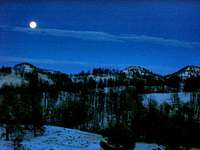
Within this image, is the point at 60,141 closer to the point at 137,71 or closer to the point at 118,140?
the point at 118,140

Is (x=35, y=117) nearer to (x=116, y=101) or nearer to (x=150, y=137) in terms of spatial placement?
(x=150, y=137)

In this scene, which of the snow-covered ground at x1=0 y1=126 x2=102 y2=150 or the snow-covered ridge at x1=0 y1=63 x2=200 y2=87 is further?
the snow-covered ridge at x1=0 y1=63 x2=200 y2=87

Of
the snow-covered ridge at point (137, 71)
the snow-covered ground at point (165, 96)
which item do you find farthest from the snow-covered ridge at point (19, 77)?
the snow-covered ground at point (165, 96)

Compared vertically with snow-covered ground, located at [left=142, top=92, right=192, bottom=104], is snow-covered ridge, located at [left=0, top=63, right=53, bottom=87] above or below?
above

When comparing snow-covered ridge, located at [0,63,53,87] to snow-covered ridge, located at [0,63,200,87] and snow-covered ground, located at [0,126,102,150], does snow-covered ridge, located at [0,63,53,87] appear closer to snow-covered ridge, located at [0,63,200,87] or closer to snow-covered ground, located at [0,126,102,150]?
snow-covered ridge, located at [0,63,200,87]

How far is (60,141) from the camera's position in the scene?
75.3ft

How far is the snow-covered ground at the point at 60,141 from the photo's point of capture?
19.8 metres

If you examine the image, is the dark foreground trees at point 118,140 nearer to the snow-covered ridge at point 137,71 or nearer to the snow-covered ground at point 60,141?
the snow-covered ground at point 60,141

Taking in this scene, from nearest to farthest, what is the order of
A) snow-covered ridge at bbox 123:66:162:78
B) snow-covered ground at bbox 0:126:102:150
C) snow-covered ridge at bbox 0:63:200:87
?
snow-covered ground at bbox 0:126:102:150, snow-covered ridge at bbox 123:66:162:78, snow-covered ridge at bbox 0:63:200:87

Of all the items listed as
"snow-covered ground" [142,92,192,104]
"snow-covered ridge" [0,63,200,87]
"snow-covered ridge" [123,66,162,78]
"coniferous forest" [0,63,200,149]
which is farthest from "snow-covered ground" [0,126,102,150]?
"snow-covered ground" [142,92,192,104]

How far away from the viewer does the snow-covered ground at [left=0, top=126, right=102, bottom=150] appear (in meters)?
19.8

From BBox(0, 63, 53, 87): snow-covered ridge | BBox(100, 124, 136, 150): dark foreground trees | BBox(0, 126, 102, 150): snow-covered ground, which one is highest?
BBox(0, 63, 53, 87): snow-covered ridge

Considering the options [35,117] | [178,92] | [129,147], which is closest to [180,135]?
[129,147]

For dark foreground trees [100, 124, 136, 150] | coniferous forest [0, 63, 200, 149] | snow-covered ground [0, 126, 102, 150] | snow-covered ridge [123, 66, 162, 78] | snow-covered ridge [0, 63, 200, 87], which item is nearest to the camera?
dark foreground trees [100, 124, 136, 150]
